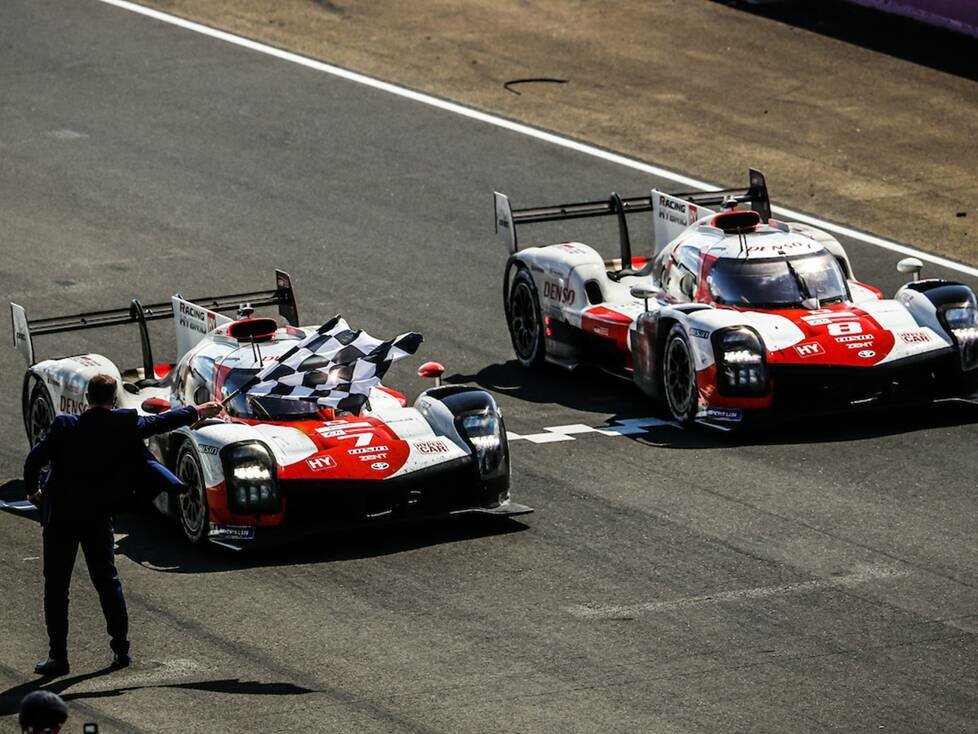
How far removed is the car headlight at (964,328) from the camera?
20.1 m

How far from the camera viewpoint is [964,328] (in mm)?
20281

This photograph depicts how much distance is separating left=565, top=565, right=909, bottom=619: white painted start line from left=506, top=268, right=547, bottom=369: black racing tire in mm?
7034

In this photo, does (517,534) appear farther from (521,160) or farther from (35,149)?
(35,149)

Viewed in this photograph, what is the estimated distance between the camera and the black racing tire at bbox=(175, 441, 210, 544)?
54.4 ft

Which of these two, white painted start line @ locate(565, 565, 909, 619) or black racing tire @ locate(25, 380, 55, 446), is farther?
black racing tire @ locate(25, 380, 55, 446)

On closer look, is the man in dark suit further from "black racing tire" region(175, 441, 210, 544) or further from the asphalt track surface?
"black racing tire" region(175, 441, 210, 544)

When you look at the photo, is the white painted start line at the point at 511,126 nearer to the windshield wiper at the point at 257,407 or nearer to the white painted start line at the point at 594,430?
the white painted start line at the point at 594,430

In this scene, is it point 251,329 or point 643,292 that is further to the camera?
point 643,292

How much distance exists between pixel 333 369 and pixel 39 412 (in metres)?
3.26

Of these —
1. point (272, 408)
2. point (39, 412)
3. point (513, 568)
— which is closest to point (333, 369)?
point (272, 408)

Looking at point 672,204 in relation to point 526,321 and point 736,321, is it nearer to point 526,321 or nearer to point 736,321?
point 526,321

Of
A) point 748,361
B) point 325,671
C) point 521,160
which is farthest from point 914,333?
point 521,160

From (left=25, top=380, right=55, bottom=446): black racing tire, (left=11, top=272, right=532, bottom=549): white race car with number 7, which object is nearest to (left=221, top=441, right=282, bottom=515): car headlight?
(left=11, top=272, right=532, bottom=549): white race car with number 7

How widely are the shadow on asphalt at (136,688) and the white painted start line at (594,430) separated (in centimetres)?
632
